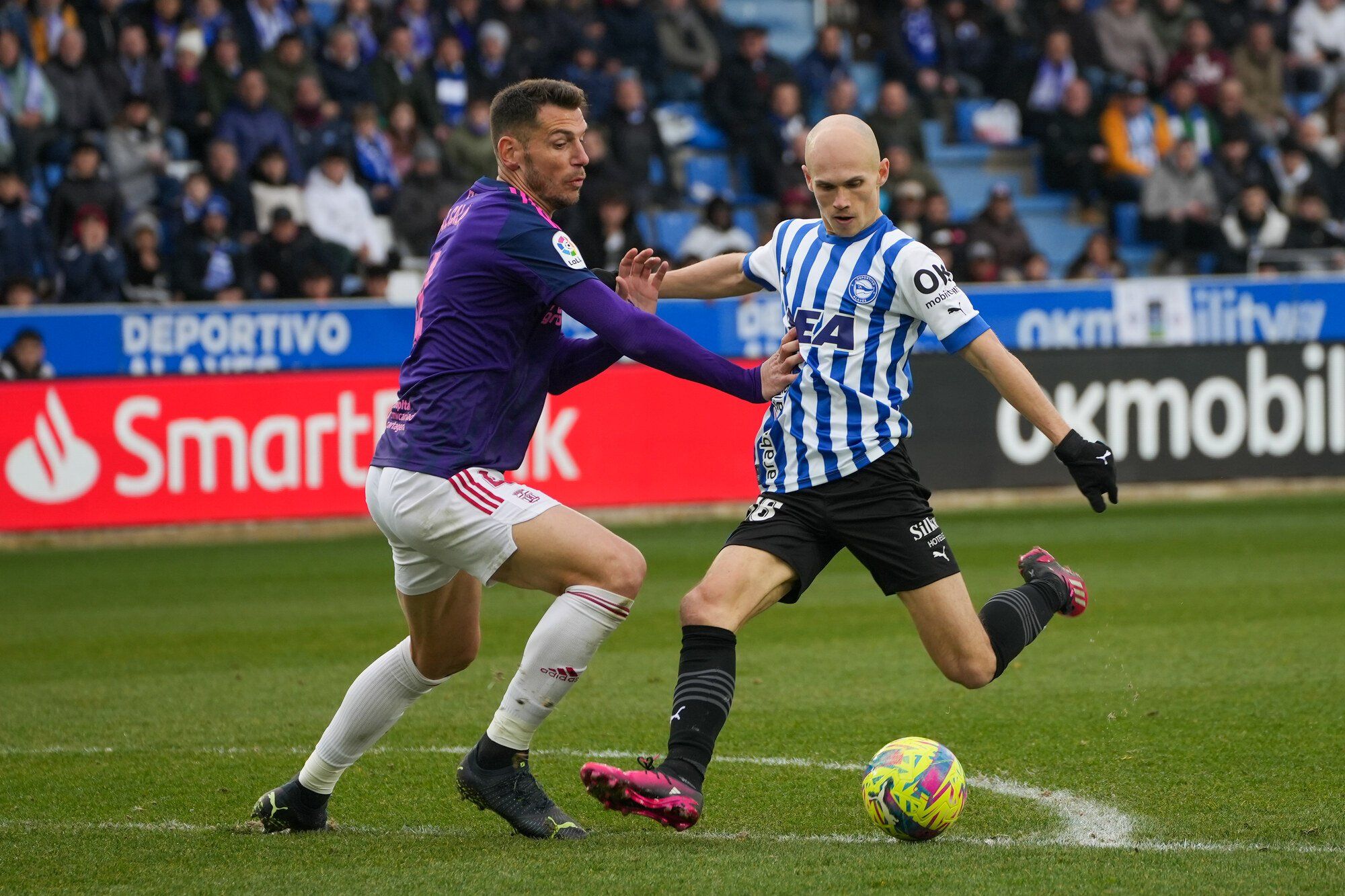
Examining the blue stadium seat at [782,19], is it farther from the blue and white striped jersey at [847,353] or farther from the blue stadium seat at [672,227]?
the blue and white striped jersey at [847,353]

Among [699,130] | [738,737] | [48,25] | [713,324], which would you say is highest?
[48,25]

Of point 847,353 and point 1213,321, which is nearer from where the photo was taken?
point 847,353

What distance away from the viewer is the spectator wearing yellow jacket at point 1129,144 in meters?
19.1

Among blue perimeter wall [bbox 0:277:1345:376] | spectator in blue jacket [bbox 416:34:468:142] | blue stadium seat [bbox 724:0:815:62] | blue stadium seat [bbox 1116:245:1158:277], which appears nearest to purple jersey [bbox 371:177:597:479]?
blue perimeter wall [bbox 0:277:1345:376]

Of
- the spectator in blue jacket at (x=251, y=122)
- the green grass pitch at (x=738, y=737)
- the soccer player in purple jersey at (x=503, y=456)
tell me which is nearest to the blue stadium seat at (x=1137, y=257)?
the green grass pitch at (x=738, y=737)

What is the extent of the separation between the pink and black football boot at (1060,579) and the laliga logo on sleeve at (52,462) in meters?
8.95

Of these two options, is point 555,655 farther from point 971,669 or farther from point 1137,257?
point 1137,257

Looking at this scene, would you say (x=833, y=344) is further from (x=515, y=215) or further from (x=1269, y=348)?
(x=1269, y=348)

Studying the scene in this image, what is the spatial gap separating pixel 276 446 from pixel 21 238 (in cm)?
295

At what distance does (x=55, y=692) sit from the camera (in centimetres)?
744

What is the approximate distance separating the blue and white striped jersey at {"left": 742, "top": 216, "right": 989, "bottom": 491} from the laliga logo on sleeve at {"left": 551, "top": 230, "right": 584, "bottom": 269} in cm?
69

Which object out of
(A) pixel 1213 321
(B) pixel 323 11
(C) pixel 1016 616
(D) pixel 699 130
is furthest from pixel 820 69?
(C) pixel 1016 616

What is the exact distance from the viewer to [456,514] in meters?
4.50

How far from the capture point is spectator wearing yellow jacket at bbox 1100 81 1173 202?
62.5ft
